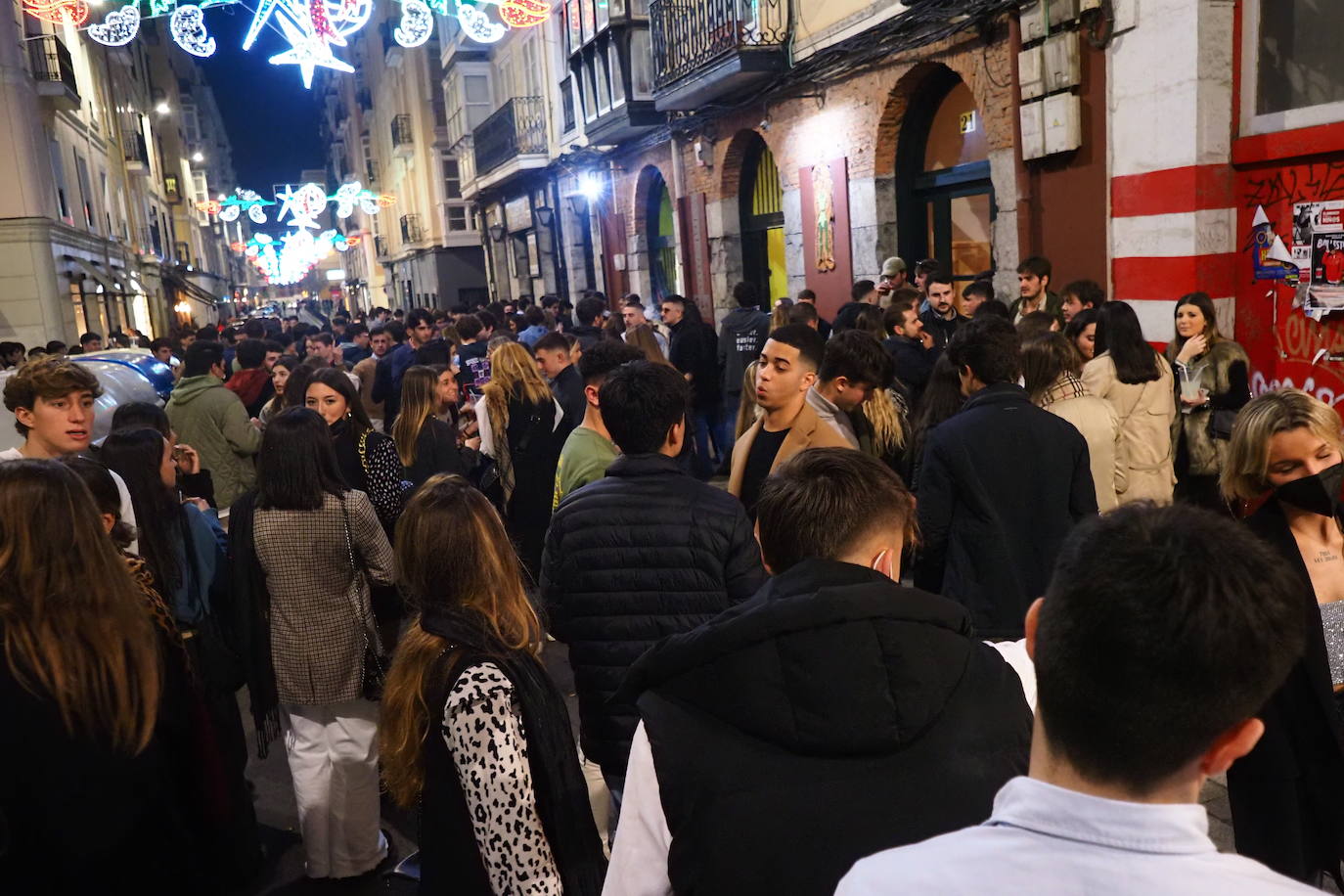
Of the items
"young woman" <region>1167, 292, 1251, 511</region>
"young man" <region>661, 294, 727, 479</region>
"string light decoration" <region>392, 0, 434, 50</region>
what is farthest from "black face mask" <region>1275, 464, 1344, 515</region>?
"string light decoration" <region>392, 0, 434, 50</region>

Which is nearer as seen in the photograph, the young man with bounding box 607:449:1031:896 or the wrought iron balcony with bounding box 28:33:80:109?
the young man with bounding box 607:449:1031:896

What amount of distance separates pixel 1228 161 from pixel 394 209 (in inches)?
1710

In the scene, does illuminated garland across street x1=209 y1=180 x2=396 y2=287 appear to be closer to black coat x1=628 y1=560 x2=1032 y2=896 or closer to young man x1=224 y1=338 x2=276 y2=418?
young man x1=224 y1=338 x2=276 y2=418

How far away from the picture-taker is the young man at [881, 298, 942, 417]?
20.6 feet

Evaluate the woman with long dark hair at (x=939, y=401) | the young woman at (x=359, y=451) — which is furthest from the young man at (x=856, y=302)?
the young woman at (x=359, y=451)

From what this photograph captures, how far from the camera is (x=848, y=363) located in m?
Answer: 4.41

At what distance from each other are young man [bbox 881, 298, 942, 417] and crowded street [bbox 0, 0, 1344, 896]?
0.06m

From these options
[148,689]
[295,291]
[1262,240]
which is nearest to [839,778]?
[148,689]

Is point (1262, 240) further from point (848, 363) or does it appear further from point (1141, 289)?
point (848, 363)

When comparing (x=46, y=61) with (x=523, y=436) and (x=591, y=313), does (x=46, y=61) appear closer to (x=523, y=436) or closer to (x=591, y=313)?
(x=591, y=313)

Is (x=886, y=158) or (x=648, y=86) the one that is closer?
(x=886, y=158)

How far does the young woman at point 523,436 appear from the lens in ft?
19.3

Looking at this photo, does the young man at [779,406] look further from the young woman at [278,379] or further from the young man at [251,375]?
the young man at [251,375]

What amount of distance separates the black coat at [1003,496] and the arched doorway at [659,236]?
16068 mm
